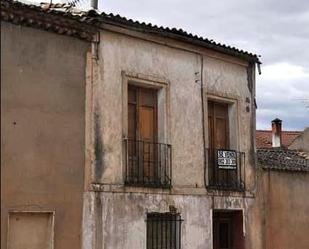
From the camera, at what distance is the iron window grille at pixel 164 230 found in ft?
44.2

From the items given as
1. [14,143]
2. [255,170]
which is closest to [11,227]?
[14,143]

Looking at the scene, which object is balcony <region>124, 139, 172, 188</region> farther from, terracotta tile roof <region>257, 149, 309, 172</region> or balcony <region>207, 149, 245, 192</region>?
terracotta tile roof <region>257, 149, 309, 172</region>

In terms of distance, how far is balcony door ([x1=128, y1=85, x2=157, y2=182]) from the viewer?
13.3 m

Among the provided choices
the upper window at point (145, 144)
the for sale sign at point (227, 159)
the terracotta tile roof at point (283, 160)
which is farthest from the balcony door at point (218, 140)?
the upper window at point (145, 144)

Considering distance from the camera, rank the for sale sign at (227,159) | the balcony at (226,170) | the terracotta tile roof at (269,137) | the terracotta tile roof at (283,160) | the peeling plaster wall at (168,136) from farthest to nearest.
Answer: the terracotta tile roof at (269,137)
the terracotta tile roof at (283,160)
the for sale sign at (227,159)
the balcony at (226,170)
the peeling plaster wall at (168,136)

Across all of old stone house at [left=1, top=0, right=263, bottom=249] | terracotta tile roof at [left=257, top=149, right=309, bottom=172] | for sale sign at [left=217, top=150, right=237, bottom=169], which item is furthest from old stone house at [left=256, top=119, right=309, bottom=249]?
for sale sign at [left=217, top=150, right=237, bottom=169]

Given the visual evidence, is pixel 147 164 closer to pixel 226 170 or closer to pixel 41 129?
pixel 226 170

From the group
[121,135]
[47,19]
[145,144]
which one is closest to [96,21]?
[47,19]

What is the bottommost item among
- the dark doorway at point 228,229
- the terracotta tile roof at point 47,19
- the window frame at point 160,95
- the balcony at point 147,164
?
the dark doorway at point 228,229

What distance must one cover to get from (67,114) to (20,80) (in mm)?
1112

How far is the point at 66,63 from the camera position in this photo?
1195 centimetres

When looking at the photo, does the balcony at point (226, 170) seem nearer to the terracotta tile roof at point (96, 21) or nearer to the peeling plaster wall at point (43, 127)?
the terracotta tile roof at point (96, 21)

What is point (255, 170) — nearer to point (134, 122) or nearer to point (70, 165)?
point (134, 122)

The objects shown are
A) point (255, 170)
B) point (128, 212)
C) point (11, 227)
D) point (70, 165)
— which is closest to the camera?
point (11, 227)
